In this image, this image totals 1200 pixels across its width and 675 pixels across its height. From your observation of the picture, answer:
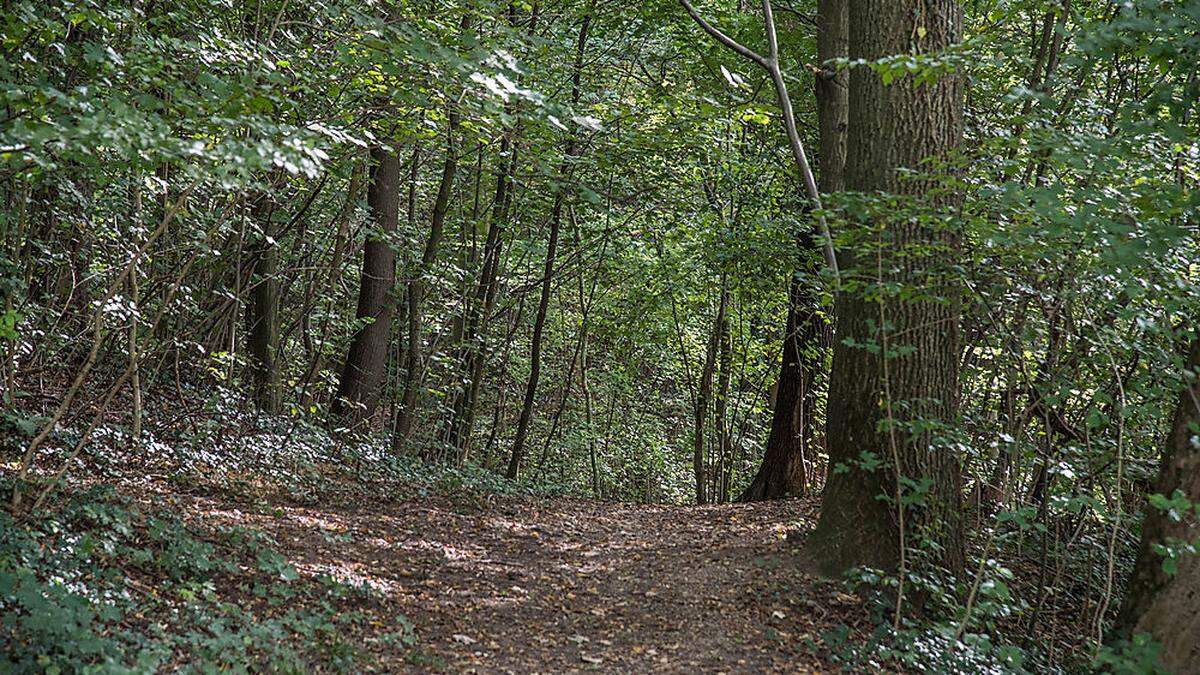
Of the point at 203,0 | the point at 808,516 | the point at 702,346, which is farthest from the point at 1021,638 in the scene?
the point at 702,346

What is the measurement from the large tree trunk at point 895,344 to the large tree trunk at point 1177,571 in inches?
46.4

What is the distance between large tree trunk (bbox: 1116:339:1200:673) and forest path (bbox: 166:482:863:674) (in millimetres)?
1645

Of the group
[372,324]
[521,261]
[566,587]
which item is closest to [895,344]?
[566,587]

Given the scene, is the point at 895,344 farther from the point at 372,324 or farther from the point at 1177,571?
the point at 372,324

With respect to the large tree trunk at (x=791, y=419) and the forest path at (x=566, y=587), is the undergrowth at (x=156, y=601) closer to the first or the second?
the forest path at (x=566, y=587)

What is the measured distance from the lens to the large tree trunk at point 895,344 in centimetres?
609

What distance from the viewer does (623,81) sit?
45.4 feet

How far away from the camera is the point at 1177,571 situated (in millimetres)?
4965

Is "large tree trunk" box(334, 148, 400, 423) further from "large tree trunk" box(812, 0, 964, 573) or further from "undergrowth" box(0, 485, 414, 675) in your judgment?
"large tree trunk" box(812, 0, 964, 573)

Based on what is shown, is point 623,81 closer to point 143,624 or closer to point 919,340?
point 919,340

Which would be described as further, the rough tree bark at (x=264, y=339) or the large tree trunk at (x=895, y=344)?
the rough tree bark at (x=264, y=339)

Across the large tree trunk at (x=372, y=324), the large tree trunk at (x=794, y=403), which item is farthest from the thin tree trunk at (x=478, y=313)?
the large tree trunk at (x=794, y=403)

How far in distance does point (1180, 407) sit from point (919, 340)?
158 centimetres

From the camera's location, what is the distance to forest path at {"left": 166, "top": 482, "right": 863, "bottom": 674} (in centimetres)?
526
